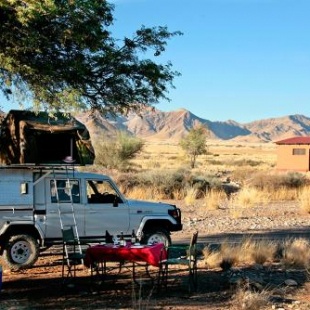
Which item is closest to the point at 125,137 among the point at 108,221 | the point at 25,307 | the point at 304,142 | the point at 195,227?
the point at 304,142

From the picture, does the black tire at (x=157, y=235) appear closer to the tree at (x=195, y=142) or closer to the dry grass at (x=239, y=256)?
the dry grass at (x=239, y=256)

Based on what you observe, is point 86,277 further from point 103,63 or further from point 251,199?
point 251,199

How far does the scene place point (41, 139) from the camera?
13.4 m

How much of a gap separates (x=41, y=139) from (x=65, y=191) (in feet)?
4.70

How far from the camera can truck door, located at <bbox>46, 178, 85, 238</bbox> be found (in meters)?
13.9

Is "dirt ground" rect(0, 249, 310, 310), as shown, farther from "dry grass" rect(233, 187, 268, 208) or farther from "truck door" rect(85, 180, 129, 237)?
"dry grass" rect(233, 187, 268, 208)

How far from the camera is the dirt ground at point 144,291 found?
1019 centimetres

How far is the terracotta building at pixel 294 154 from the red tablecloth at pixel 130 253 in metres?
47.8

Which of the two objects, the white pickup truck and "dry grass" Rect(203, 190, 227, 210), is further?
"dry grass" Rect(203, 190, 227, 210)

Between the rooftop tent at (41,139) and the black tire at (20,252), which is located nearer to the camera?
the rooftop tent at (41,139)

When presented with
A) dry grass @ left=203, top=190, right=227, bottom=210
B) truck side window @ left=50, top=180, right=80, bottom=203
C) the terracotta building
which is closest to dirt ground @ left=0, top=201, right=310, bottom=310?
truck side window @ left=50, top=180, right=80, bottom=203

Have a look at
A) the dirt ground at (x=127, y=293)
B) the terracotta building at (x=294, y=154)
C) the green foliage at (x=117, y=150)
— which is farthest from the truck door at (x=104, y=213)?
the terracotta building at (x=294, y=154)

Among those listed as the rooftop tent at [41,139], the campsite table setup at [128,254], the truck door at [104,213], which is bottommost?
the campsite table setup at [128,254]

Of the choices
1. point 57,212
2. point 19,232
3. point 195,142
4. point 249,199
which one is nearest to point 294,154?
point 195,142
